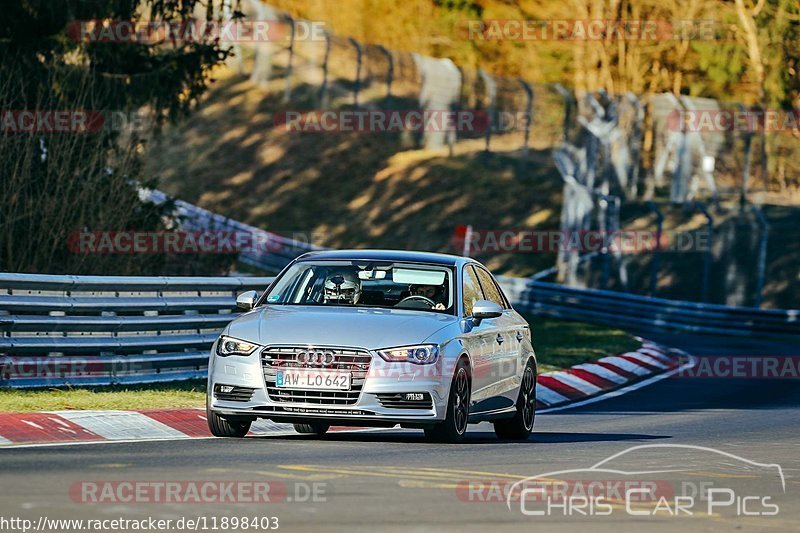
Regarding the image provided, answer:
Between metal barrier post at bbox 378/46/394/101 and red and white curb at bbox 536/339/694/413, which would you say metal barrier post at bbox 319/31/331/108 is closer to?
metal barrier post at bbox 378/46/394/101

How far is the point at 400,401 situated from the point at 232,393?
1246mm

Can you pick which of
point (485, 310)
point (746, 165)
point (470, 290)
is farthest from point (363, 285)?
point (746, 165)

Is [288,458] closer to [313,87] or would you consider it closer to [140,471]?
[140,471]

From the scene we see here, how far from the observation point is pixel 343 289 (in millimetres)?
13797

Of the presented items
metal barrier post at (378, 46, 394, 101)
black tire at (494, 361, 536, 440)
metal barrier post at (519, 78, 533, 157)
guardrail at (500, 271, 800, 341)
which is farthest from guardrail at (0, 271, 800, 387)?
metal barrier post at (378, 46, 394, 101)

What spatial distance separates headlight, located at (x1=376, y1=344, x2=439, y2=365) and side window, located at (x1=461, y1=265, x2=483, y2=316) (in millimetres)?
1134

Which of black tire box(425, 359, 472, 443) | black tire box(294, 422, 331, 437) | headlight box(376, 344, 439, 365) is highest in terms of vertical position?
headlight box(376, 344, 439, 365)

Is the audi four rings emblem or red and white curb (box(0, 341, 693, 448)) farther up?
the audi four rings emblem

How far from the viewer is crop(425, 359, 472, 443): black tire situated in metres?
12.8

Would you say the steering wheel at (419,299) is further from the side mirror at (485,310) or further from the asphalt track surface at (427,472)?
the asphalt track surface at (427,472)

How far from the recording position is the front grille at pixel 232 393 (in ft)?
41.3

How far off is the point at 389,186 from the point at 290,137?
22.2 feet

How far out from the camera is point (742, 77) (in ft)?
199

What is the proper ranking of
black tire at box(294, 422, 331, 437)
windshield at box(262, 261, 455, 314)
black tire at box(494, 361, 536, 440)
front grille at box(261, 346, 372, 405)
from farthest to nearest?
black tire at box(494, 361, 536, 440) → black tire at box(294, 422, 331, 437) → windshield at box(262, 261, 455, 314) → front grille at box(261, 346, 372, 405)
